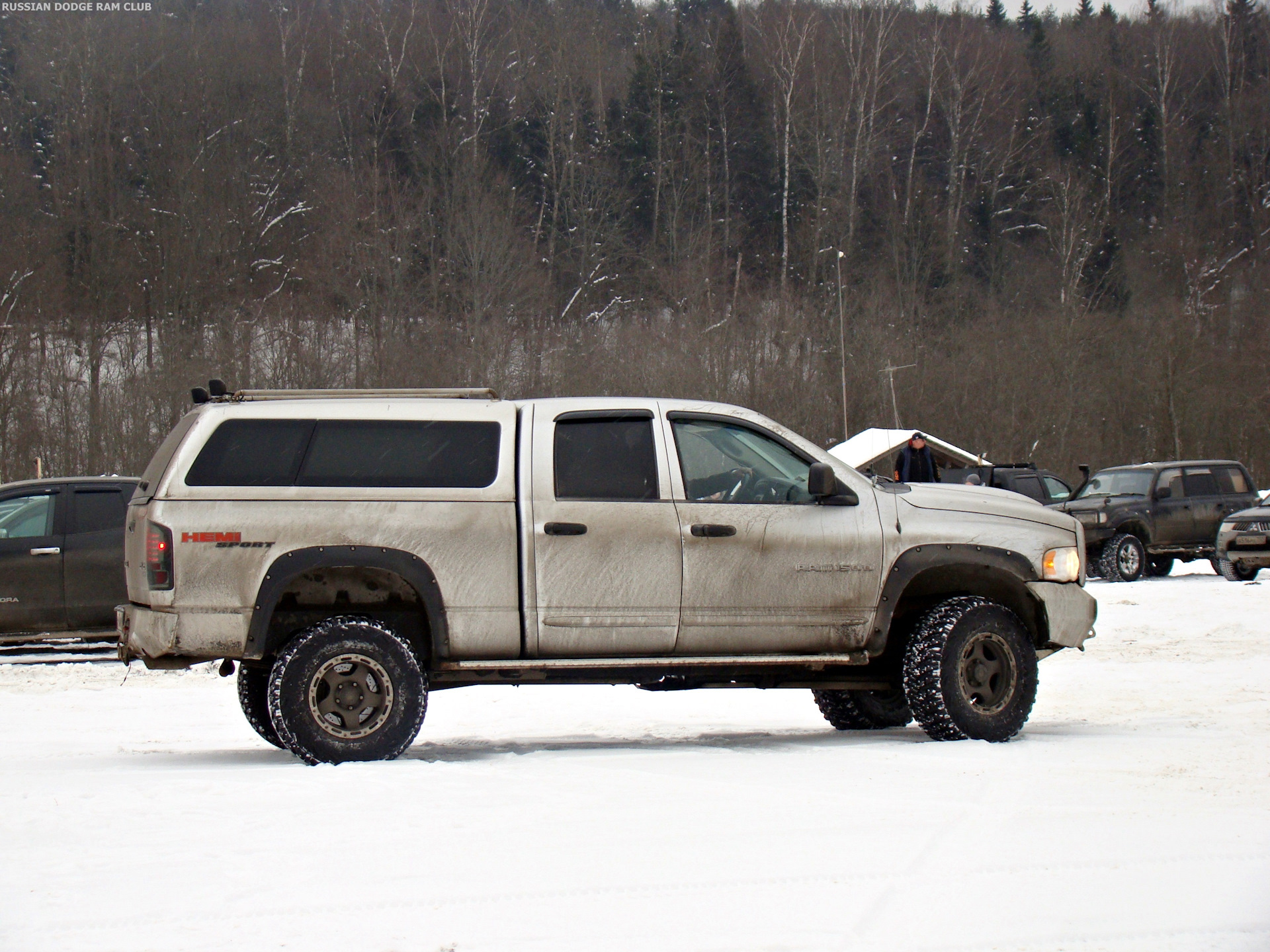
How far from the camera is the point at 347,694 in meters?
7.22

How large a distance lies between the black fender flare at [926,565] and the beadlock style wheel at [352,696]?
2.70 m

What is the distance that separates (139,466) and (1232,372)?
4651cm

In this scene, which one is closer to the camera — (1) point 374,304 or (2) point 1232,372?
(1) point 374,304

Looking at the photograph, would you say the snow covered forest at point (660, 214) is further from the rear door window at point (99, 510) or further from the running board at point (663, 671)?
the running board at point (663, 671)

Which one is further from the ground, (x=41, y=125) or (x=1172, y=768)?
(x=41, y=125)

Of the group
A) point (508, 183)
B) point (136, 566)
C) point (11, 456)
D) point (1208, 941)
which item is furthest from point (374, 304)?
point (1208, 941)

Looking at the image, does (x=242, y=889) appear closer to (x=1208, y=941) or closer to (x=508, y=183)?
(x=1208, y=941)

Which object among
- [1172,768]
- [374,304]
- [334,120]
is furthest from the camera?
A: [334,120]

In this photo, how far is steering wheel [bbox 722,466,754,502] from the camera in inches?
305

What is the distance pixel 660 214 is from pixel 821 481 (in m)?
63.3

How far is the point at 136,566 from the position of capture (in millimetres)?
7297

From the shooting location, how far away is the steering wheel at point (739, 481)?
25.4ft

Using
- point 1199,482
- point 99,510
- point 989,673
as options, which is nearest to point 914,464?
point 1199,482

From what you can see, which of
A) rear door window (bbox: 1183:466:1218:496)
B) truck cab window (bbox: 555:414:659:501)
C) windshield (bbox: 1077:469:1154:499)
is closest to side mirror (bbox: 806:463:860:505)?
truck cab window (bbox: 555:414:659:501)
